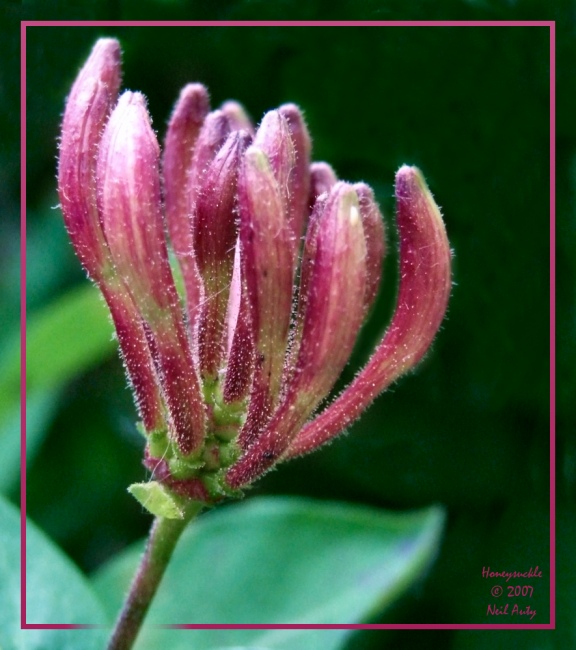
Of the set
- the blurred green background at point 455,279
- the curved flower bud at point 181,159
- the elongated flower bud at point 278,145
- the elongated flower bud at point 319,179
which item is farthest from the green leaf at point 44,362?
the elongated flower bud at point 278,145

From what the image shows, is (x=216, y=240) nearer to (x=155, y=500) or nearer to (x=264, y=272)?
(x=264, y=272)

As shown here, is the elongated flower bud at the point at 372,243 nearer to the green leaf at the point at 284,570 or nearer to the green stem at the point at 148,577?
the green stem at the point at 148,577

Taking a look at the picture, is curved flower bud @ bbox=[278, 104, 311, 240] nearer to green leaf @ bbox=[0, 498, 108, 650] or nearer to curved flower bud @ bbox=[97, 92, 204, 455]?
curved flower bud @ bbox=[97, 92, 204, 455]

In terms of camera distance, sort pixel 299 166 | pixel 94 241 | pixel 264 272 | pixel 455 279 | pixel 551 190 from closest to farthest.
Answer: pixel 264 272 → pixel 94 241 → pixel 299 166 → pixel 551 190 → pixel 455 279

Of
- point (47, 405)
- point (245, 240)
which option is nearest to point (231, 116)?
point (245, 240)

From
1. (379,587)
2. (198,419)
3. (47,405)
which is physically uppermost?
(198,419)

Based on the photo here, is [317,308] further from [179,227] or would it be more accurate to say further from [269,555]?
[269,555]

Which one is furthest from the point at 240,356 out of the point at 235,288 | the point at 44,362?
the point at 44,362

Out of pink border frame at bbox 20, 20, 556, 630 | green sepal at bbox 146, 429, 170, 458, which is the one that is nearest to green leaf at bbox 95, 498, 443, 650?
pink border frame at bbox 20, 20, 556, 630
